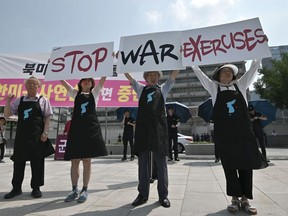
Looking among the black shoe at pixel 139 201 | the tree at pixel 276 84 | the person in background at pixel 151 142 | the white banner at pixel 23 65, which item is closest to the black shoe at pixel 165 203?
the person in background at pixel 151 142

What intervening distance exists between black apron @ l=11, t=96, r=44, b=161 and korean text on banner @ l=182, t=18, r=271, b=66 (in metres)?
2.36

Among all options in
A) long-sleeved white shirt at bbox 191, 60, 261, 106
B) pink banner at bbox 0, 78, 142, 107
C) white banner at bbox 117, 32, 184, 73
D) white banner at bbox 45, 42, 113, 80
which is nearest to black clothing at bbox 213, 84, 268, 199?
long-sleeved white shirt at bbox 191, 60, 261, 106

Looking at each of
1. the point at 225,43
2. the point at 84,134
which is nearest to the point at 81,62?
the point at 84,134

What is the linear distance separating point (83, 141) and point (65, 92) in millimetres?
7989

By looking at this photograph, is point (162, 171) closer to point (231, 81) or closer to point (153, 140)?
point (153, 140)

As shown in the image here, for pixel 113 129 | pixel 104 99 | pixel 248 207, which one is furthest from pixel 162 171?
pixel 113 129

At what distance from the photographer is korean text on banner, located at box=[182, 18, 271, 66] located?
3627 millimetres

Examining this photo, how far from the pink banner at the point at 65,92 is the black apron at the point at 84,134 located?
723 centimetres

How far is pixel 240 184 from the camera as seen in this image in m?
2.91

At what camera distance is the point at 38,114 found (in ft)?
12.3

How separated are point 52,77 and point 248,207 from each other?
3452 mm

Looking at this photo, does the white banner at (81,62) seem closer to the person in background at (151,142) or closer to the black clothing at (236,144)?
the person in background at (151,142)

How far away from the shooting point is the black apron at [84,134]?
3.36 metres

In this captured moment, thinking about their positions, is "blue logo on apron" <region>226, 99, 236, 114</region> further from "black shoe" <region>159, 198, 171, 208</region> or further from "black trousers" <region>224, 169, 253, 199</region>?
"black shoe" <region>159, 198, 171, 208</region>
